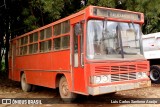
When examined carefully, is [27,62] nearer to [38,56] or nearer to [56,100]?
[38,56]

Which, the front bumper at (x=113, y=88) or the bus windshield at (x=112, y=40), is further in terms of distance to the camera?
the bus windshield at (x=112, y=40)

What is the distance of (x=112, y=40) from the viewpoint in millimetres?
8117

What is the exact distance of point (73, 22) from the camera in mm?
8570

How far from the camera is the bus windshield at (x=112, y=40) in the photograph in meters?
7.78

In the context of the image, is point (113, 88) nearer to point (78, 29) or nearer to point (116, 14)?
point (78, 29)

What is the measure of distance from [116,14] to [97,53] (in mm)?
1461

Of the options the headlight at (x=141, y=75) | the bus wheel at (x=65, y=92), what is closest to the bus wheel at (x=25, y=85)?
the bus wheel at (x=65, y=92)

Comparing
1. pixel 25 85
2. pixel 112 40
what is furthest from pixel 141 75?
pixel 25 85

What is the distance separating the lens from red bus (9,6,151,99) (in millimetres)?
7668

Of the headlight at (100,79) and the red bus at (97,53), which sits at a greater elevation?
the red bus at (97,53)

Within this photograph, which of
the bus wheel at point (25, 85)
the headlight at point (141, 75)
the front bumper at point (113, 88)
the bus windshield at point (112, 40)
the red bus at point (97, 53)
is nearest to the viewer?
the front bumper at point (113, 88)

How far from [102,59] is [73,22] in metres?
1.69

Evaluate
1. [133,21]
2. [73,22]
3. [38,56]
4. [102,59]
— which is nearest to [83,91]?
[102,59]

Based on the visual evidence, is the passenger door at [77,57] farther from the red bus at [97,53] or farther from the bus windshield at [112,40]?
the bus windshield at [112,40]
